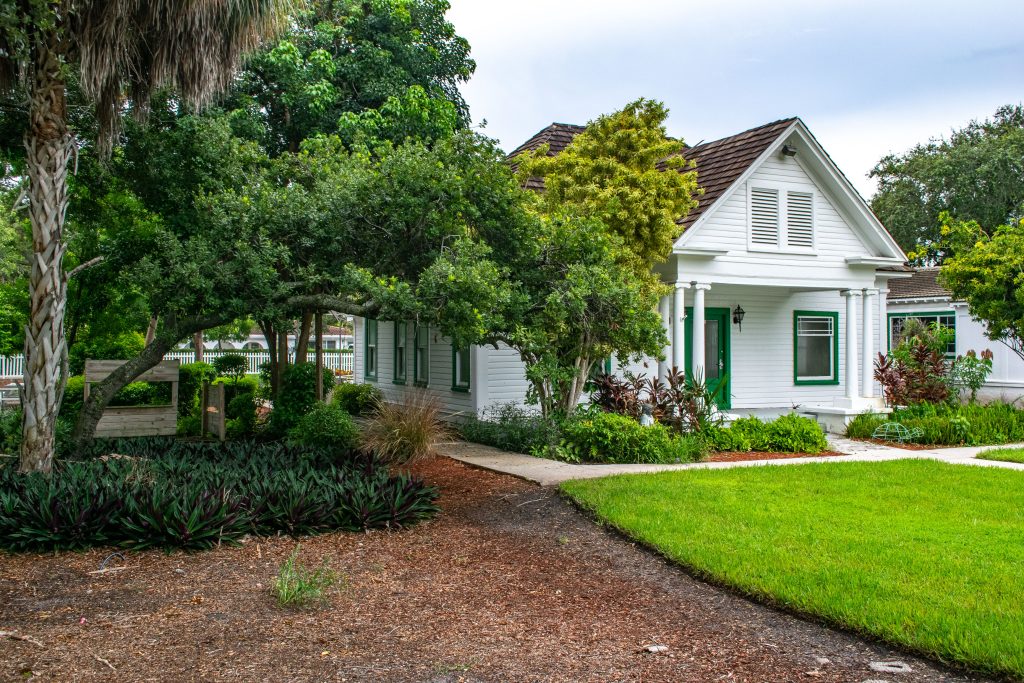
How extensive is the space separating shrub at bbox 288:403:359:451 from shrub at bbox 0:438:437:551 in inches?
69.6

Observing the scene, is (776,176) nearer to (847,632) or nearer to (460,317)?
(460,317)

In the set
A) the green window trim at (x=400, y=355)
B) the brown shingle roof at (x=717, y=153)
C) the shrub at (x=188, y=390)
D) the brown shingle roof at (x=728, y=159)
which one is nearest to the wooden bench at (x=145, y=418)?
the shrub at (x=188, y=390)

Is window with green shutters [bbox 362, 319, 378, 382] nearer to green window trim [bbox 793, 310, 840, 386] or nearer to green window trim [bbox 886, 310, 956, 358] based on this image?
green window trim [bbox 793, 310, 840, 386]

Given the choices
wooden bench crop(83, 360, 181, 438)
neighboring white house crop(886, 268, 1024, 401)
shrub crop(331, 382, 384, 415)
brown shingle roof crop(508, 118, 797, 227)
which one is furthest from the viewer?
neighboring white house crop(886, 268, 1024, 401)

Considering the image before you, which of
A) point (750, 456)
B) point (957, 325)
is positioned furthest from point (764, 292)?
point (957, 325)

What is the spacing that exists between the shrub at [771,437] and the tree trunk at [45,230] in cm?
921

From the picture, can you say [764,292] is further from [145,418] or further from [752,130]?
[145,418]

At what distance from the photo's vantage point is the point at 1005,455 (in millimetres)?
12414

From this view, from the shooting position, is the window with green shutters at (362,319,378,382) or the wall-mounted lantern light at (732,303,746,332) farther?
the window with green shutters at (362,319,378,382)

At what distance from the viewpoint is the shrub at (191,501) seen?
6902 mm

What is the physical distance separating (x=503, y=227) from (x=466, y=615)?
18.5 feet

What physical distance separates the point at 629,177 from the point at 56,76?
831 cm

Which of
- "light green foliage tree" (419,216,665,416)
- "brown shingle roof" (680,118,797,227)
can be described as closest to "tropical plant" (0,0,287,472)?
"light green foliage tree" (419,216,665,416)

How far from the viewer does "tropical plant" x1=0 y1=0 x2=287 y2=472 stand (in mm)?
8055
